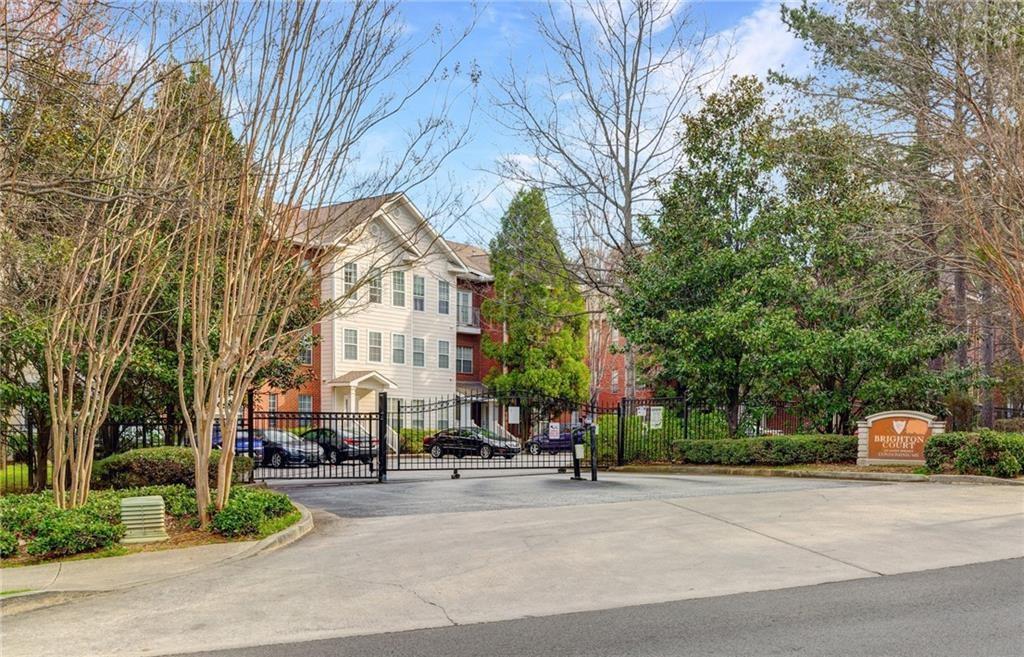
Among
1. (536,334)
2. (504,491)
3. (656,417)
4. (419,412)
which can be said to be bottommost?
(504,491)

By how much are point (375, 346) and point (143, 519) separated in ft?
99.1

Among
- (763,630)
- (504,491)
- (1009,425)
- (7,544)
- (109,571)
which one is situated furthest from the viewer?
(1009,425)

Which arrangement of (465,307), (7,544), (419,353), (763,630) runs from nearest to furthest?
1. (763,630)
2. (7,544)
3. (419,353)
4. (465,307)

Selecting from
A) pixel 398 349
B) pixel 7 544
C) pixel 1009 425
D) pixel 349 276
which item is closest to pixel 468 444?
pixel 349 276

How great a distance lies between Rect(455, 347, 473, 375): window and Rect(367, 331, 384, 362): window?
270 inches

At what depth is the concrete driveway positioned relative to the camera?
7.41 m

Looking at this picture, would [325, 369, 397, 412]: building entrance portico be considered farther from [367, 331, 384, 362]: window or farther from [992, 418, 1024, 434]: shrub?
[992, 418, 1024, 434]: shrub

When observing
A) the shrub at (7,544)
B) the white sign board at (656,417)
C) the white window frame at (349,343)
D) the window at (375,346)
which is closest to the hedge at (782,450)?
the white sign board at (656,417)

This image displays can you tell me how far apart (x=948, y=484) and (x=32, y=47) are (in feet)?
51.2

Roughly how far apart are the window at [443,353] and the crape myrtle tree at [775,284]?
19861mm

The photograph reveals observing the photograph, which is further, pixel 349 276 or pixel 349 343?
pixel 349 343

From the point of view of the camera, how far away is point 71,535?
1030 cm

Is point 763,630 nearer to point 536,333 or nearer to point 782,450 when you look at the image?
point 782,450

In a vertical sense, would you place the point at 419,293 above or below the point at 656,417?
above
